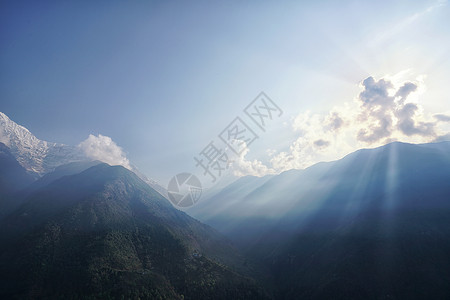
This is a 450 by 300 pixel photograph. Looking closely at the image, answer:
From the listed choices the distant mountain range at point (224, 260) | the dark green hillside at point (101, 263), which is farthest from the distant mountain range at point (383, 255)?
the dark green hillside at point (101, 263)

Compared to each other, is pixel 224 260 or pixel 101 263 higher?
pixel 224 260

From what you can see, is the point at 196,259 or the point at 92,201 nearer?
the point at 196,259

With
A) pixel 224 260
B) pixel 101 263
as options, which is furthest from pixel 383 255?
pixel 101 263

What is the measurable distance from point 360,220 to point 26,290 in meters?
242

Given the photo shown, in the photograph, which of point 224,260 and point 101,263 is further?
point 224,260

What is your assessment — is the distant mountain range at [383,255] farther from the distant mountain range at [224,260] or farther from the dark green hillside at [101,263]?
the dark green hillside at [101,263]

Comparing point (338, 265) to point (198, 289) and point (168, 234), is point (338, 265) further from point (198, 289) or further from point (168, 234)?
point (168, 234)

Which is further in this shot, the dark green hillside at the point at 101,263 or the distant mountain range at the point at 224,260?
the distant mountain range at the point at 224,260

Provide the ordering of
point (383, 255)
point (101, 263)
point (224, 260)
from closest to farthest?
point (101, 263) < point (383, 255) < point (224, 260)

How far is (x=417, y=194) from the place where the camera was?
181125 mm

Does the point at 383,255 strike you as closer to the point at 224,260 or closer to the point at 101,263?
the point at 224,260

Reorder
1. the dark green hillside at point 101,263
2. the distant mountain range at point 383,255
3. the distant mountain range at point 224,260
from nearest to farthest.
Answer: the dark green hillside at point 101,263
the distant mountain range at point 224,260
the distant mountain range at point 383,255

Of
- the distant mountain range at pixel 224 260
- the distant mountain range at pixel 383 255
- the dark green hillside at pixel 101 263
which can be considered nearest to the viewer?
the dark green hillside at pixel 101 263

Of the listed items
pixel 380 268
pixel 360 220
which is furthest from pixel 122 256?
pixel 360 220
